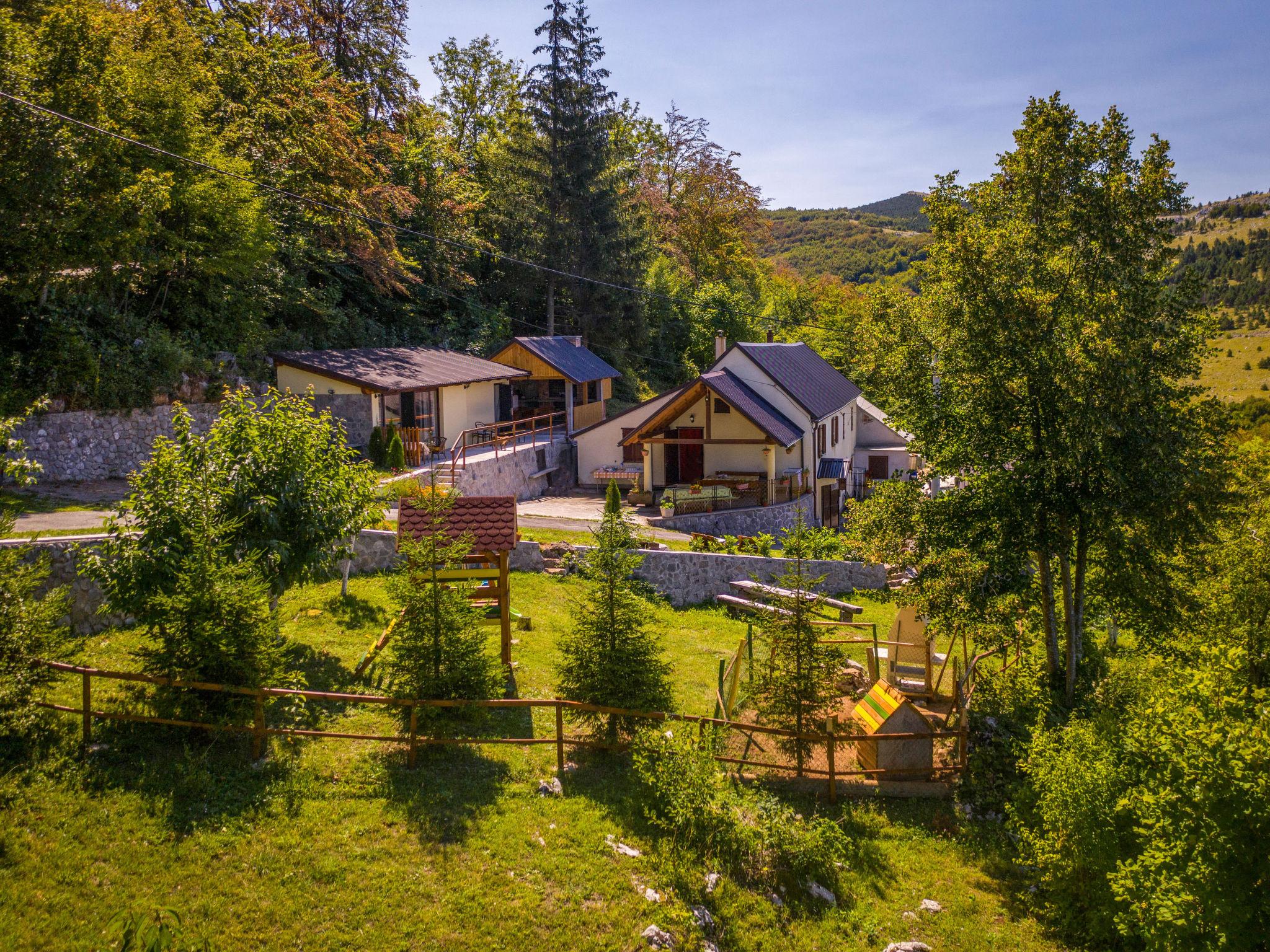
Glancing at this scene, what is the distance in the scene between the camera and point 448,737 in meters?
9.71

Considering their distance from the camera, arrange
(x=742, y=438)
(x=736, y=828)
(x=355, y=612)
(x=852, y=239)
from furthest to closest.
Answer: (x=852, y=239) < (x=742, y=438) < (x=355, y=612) < (x=736, y=828)

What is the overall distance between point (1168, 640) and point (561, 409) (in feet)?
93.7

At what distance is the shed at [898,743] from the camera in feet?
34.3

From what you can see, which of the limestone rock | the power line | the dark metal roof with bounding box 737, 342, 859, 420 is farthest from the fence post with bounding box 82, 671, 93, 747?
the dark metal roof with bounding box 737, 342, 859, 420

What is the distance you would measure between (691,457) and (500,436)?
8.02 metres

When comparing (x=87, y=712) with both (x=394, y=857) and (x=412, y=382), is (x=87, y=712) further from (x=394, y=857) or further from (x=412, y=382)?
(x=412, y=382)

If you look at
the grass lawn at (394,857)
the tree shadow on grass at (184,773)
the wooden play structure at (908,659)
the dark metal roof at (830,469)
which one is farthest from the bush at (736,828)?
the dark metal roof at (830,469)

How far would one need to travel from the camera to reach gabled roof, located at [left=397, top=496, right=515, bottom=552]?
1120 cm

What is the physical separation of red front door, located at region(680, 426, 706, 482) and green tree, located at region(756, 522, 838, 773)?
1838 cm

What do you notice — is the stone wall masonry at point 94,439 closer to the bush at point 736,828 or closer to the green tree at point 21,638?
the green tree at point 21,638

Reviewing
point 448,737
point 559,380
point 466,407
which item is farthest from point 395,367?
point 448,737

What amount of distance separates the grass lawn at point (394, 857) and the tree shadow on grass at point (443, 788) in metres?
0.02

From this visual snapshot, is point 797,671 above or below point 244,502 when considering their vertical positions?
below

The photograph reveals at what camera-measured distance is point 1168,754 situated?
6805 millimetres
